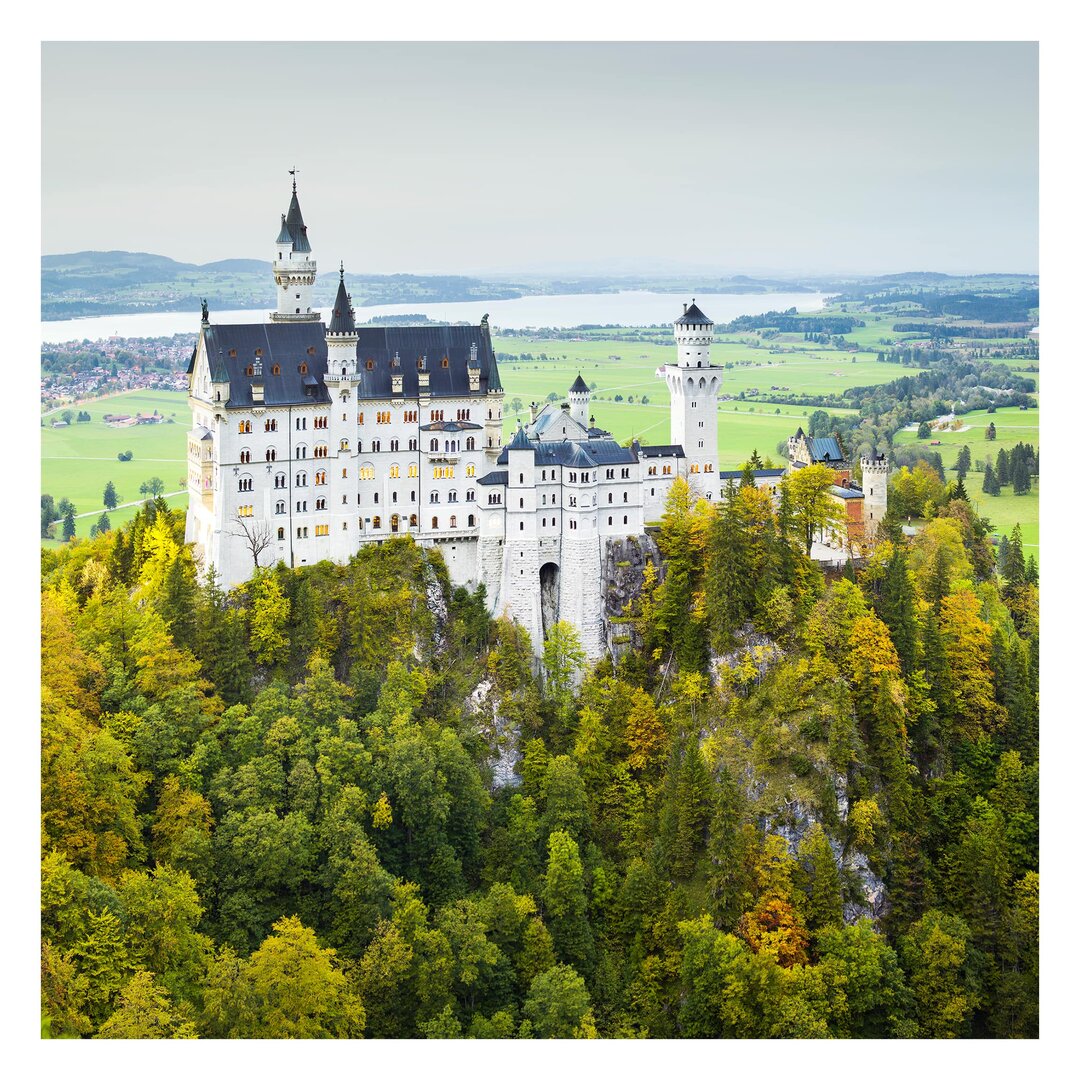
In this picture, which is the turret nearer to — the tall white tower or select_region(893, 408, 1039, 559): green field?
the tall white tower

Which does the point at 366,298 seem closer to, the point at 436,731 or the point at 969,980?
the point at 436,731

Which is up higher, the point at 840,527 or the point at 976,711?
the point at 840,527

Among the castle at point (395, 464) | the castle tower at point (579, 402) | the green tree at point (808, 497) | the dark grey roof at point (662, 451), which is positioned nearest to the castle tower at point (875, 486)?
the green tree at point (808, 497)

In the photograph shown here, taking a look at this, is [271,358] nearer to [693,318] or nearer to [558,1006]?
[693,318]

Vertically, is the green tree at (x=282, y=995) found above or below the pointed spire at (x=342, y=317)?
below

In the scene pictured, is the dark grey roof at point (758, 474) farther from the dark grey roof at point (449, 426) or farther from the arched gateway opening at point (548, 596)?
the dark grey roof at point (449, 426)

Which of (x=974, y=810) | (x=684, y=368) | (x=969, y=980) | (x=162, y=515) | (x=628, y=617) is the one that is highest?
(x=684, y=368)

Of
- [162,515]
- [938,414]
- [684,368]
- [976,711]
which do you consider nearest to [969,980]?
[976,711]
